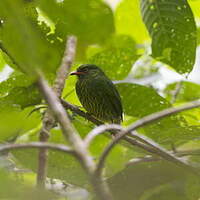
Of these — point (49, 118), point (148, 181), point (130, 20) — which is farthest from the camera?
point (130, 20)

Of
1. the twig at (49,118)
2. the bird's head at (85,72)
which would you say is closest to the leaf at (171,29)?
the twig at (49,118)

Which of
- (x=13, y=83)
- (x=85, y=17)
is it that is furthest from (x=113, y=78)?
(x=85, y=17)

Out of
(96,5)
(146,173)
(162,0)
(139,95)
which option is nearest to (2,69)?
(139,95)

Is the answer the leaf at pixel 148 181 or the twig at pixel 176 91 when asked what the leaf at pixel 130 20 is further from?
the leaf at pixel 148 181

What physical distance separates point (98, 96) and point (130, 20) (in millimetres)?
842

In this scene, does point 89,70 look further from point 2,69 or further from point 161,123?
point 161,123

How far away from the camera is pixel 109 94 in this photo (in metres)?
3.71

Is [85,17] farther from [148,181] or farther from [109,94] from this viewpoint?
[109,94]

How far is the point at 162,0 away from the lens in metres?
1.86

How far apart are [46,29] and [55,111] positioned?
1142 millimetres

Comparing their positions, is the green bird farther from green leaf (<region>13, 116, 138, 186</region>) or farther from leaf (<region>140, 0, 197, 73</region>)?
leaf (<region>140, 0, 197, 73</region>)

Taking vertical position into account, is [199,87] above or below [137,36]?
below

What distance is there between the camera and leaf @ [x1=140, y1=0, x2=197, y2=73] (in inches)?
73.6

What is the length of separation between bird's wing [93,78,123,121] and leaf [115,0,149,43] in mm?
514
